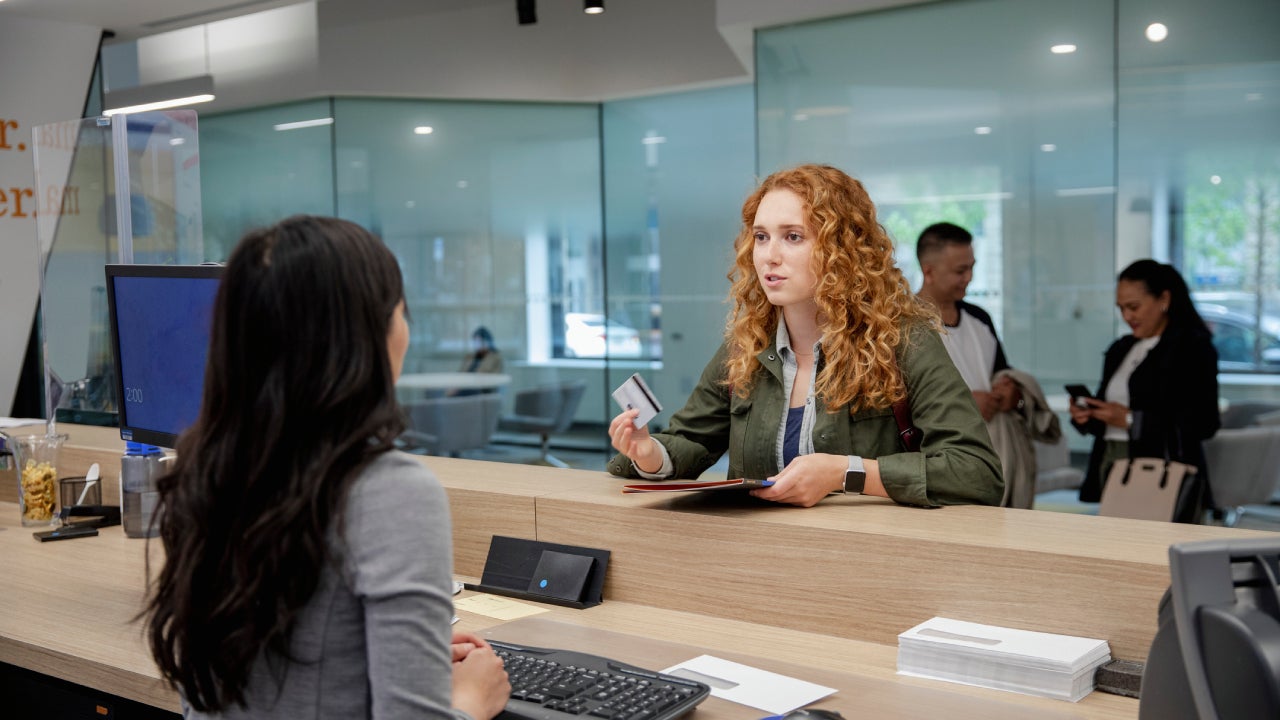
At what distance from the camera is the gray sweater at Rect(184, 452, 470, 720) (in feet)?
3.64

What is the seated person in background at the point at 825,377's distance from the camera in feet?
6.86

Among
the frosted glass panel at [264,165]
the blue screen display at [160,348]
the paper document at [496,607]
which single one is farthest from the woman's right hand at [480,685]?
the frosted glass panel at [264,165]

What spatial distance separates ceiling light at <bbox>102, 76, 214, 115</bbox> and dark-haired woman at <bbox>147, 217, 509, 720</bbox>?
5.74 meters

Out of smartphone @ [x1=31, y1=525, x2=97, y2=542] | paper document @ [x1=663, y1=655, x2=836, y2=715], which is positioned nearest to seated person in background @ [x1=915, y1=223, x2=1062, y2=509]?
paper document @ [x1=663, y1=655, x2=836, y2=715]

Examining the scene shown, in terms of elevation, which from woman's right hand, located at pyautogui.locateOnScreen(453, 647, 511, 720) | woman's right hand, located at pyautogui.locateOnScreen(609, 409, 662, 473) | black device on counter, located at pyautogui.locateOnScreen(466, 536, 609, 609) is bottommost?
black device on counter, located at pyautogui.locateOnScreen(466, 536, 609, 609)

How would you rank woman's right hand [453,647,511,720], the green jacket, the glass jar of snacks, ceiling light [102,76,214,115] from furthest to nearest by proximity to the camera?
1. ceiling light [102,76,214,115]
2. the glass jar of snacks
3. the green jacket
4. woman's right hand [453,647,511,720]

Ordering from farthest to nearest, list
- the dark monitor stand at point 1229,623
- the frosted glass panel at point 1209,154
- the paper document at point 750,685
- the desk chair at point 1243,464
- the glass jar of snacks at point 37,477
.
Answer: the desk chair at point 1243,464 < the frosted glass panel at point 1209,154 < the glass jar of snacks at point 37,477 < the paper document at point 750,685 < the dark monitor stand at point 1229,623

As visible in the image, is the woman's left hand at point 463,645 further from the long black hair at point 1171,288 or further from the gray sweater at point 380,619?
the long black hair at point 1171,288

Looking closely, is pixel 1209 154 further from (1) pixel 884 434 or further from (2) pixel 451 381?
(2) pixel 451 381

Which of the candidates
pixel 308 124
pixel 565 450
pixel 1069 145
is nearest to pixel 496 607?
pixel 1069 145

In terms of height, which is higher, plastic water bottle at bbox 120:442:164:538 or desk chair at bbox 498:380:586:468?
plastic water bottle at bbox 120:442:164:538

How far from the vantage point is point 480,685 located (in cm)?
136

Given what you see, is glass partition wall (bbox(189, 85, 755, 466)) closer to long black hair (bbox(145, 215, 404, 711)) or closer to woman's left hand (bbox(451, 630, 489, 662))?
woman's left hand (bbox(451, 630, 489, 662))

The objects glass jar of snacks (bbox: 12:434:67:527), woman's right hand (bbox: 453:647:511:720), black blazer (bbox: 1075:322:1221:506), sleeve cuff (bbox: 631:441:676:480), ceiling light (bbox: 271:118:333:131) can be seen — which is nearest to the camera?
woman's right hand (bbox: 453:647:511:720)
